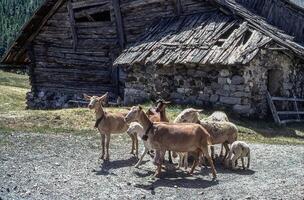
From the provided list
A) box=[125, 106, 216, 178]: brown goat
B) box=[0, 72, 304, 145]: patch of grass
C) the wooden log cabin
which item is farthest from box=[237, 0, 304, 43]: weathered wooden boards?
box=[125, 106, 216, 178]: brown goat

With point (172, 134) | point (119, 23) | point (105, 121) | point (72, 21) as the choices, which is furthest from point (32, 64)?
point (172, 134)

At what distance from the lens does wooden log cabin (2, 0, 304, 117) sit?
18.3m

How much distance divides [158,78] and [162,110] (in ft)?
27.9

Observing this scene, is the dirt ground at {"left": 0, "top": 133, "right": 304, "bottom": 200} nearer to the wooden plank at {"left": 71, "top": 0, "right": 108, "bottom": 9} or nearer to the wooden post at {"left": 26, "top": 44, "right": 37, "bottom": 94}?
the wooden plank at {"left": 71, "top": 0, "right": 108, "bottom": 9}

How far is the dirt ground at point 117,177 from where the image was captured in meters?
9.10

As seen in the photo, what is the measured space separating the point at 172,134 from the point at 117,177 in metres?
1.34

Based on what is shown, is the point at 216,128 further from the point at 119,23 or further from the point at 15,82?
the point at 15,82

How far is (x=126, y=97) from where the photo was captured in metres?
22.0

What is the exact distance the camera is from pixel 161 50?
20.2 metres

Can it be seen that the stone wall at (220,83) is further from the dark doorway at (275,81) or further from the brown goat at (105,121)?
the brown goat at (105,121)

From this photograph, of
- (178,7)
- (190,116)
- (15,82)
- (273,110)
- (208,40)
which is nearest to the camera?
(190,116)

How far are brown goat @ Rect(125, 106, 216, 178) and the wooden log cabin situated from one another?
7412 mm

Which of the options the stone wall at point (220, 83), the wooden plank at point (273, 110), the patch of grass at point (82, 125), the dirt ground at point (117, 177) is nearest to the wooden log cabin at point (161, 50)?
the stone wall at point (220, 83)

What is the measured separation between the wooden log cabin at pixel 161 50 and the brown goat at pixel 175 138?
741 cm
